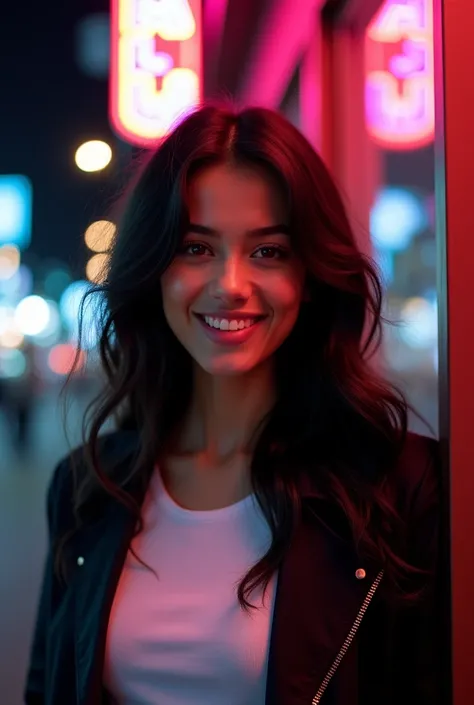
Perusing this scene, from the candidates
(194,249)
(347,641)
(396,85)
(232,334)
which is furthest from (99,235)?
(396,85)

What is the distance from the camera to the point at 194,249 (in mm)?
1152

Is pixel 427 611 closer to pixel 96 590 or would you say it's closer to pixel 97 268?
pixel 96 590

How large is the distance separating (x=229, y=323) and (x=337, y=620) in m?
0.46

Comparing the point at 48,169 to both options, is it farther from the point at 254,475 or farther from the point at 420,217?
the point at 254,475

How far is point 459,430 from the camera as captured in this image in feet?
3.23

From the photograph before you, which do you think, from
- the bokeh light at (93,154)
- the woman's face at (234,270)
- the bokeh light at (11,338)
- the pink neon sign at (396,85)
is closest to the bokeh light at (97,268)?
the woman's face at (234,270)

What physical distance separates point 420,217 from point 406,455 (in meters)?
1.08

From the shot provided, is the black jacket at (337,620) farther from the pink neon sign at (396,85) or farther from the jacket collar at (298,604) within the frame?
the pink neon sign at (396,85)

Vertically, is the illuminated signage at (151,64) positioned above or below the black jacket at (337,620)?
above

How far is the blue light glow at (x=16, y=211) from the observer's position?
31.1 ft

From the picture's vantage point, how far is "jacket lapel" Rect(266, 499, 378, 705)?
3.38ft

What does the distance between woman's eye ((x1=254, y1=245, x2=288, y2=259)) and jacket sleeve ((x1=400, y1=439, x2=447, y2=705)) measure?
1.32 ft

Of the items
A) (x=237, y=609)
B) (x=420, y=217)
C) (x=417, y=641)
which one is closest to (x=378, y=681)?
(x=417, y=641)

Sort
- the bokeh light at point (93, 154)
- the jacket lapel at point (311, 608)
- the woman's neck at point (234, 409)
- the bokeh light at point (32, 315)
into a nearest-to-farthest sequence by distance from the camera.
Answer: the jacket lapel at point (311, 608) → the woman's neck at point (234, 409) → the bokeh light at point (93, 154) → the bokeh light at point (32, 315)
